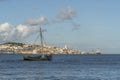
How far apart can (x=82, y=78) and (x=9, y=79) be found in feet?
47.0

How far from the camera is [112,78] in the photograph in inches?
3575

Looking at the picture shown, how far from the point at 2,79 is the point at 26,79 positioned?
4399 mm

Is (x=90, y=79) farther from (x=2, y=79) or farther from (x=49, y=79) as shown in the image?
(x=2, y=79)

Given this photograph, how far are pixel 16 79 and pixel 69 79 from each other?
32.5ft

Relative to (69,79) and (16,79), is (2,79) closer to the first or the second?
(16,79)

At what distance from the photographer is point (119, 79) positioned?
8775cm

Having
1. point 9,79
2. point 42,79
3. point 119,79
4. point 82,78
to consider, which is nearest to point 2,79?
point 9,79

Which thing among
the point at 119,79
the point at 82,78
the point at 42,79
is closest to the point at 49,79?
the point at 42,79

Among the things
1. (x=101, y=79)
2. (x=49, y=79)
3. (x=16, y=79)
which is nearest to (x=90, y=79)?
(x=101, y=79)

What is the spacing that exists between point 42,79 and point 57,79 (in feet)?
10.2

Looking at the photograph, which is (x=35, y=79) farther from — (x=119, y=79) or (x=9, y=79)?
(x=119, y=79)

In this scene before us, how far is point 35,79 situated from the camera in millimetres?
89312

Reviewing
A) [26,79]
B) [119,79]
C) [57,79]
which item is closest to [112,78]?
[119,79]

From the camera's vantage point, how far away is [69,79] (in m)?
89.0
